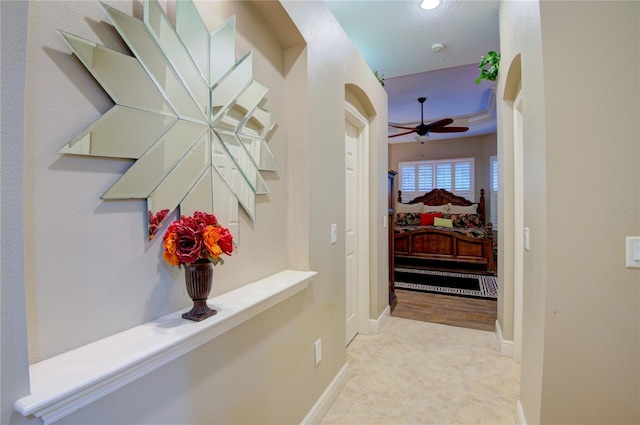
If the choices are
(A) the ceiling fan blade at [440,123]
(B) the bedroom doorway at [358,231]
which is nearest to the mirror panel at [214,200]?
(B) the bedroom doorway at [358,231]

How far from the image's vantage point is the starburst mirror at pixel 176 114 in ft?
2.86

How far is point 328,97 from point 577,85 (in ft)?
3.99

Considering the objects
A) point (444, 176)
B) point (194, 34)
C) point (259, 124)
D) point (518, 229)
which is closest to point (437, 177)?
point (444, 176)

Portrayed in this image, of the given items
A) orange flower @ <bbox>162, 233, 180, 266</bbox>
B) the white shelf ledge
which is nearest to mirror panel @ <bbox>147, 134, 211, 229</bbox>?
orange flower @ <bbox>162, 233, 180, 266</bbox>

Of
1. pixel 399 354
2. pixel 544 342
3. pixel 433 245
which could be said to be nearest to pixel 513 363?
pixel 399 354

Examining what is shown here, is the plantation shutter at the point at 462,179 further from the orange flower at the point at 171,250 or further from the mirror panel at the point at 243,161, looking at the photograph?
the orange flower at the point at 171,250

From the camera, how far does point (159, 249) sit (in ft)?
3.31

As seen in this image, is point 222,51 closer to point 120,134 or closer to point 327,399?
point 120,134

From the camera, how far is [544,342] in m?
1.29

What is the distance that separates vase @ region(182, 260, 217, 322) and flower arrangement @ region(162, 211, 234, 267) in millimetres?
24

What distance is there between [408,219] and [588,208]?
6334 mm

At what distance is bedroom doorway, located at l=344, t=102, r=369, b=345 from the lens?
9.71 ft

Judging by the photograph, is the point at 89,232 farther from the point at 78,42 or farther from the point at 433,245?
the point at 433,245

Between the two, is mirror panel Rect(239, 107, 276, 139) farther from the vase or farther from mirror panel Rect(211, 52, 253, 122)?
the vase
